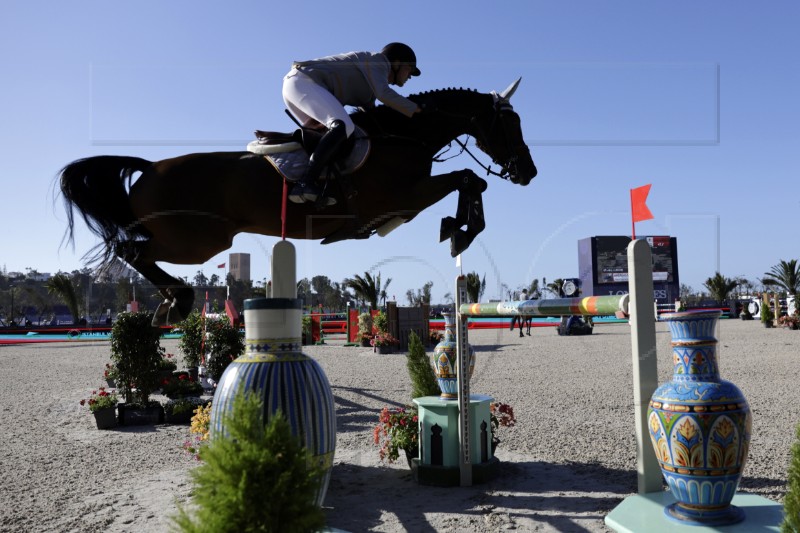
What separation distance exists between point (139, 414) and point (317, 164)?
5.77m

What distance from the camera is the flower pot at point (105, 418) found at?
684 centimetres

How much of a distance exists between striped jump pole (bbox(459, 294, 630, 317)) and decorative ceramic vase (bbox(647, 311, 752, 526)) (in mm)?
418

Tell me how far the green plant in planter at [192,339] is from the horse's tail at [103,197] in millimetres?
7111

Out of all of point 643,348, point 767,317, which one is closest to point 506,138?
point 643,348

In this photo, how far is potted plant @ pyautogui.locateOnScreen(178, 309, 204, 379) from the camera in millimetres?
10125

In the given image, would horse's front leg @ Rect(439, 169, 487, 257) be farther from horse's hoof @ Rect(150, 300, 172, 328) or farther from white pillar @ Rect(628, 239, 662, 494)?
horse's hoof @ Rect(150, 300, 172, 328)

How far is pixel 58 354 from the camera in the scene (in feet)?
58.9

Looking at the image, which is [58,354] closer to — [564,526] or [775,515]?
[564,526]

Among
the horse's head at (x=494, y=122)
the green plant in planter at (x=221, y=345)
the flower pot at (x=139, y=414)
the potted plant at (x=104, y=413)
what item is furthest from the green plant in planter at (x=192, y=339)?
the horse's head at (x=494, y=122)

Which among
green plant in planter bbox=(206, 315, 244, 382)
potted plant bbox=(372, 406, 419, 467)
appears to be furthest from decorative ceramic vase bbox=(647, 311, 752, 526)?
green plant in planter bbox=(206, 315, 244, 382)

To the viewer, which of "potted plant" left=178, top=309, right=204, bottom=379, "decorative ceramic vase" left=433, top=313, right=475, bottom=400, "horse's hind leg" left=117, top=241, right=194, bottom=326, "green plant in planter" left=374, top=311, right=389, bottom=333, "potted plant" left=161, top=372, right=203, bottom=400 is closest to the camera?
"horse's hind leg" left=117, top=241, right=194, bottom=326

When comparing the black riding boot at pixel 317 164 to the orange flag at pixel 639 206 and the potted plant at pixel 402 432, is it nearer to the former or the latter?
the orange flag at pixel 639 206

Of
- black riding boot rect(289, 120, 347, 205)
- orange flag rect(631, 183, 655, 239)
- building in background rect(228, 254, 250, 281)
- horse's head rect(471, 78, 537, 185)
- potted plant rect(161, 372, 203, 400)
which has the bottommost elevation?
potted plant rect(161, 372, 203, 400)

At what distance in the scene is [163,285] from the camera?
3.28m
